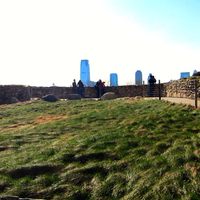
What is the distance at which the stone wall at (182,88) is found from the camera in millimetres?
24544

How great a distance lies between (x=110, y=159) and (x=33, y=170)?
2.13 m

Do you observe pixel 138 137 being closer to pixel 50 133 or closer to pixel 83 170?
pixel 83 170

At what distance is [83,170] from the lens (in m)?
11.8

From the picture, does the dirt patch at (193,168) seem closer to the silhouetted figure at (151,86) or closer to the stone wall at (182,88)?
the stone wall at (182,88)

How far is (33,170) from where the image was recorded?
41.0ft

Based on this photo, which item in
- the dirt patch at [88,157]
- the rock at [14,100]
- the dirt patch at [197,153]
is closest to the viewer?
the dirt patch at [197,153]

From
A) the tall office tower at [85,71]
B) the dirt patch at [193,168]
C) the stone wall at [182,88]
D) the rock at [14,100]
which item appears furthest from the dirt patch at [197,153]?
the tall office tower at [85,71]

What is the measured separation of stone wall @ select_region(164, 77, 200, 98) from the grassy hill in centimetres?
708

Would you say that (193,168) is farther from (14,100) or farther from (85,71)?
(85,71)

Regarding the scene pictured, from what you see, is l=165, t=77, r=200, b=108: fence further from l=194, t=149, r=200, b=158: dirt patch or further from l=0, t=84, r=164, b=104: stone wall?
l=194, t=149, r=200, b=158: dirt patch

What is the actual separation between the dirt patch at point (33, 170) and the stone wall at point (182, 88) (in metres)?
12.3

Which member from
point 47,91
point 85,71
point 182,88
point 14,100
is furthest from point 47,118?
point 85,71

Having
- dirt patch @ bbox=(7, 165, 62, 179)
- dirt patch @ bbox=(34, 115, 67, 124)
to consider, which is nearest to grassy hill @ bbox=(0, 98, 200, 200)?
dirt patch @ bbox=(7, 165, 62, 179)

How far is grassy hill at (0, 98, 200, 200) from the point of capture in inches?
411
